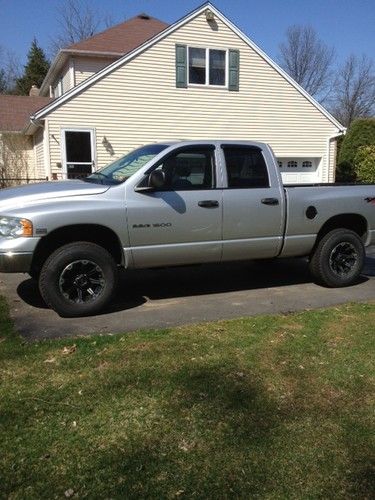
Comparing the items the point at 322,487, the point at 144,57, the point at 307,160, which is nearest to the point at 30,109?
the point at 144,57

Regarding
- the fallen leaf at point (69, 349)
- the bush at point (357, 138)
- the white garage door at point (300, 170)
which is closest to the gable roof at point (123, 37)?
the white garage door at point (300, 170)

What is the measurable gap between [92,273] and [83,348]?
1.17 metres

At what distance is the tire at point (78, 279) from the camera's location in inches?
204

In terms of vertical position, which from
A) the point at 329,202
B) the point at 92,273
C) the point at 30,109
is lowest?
the point at 92,273

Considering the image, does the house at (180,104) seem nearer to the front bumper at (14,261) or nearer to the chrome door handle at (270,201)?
the chrome door handle at (270,201)

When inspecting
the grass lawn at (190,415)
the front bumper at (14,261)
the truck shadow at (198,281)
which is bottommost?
the truck shadow at (198,281)

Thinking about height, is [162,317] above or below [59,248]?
below

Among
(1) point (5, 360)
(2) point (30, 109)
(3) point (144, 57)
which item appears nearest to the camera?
(1) point (5, 360)

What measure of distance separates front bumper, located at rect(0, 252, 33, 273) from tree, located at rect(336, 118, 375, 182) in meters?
21.4

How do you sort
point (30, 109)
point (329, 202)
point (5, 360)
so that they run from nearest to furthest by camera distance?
1. point (5, 360)
2. point (329, 202)
3. point (30, 109)

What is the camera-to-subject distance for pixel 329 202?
661 cm

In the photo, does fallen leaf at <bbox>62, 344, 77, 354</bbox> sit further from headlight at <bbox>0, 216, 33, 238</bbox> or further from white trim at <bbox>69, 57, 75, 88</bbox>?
white trim at <bbox>69, 57, 75, 88</bbox>

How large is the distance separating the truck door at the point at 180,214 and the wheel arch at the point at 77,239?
249 millimetres

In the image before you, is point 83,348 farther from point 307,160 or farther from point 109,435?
point 307,160
